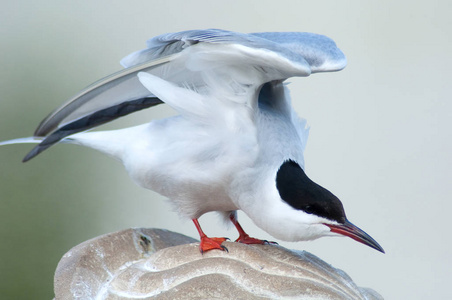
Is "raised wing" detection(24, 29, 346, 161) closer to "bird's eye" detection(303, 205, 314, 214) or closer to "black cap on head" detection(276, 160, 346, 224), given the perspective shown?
"black cap on head" detection(276, 160, 346, 224)

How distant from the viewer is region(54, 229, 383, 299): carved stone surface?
2.22 meters

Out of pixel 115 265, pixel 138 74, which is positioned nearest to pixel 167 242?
pixel 115 265

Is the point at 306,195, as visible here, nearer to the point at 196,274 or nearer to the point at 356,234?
the point at 356,234

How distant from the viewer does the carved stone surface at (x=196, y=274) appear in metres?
2.22

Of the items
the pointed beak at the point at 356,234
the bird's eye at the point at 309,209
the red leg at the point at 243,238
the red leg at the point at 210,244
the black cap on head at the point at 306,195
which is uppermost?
the black cap on head at the point at 306,195

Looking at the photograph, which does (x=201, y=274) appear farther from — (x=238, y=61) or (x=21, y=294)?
(x=21, y=294)


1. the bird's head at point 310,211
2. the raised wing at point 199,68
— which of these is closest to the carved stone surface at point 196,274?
the bird's head at point 310,211

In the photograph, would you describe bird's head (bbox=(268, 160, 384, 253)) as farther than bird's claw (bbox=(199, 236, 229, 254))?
No

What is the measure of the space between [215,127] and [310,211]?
52 cm

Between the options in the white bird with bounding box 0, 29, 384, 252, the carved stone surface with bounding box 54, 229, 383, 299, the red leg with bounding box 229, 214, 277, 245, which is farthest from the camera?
the red leg with bounding box 229, 214, 277, 245

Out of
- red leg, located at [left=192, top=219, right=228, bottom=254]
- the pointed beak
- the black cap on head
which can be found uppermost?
the black cap on head

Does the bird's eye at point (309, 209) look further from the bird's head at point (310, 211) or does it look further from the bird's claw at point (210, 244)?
the bird's claw at point (210, 244)

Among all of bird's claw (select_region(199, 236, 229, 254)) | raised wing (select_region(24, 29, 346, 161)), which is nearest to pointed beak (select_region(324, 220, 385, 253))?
bird's claw (select_region(199, 236, 229, 254))

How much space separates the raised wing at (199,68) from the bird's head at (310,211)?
0.37 m
